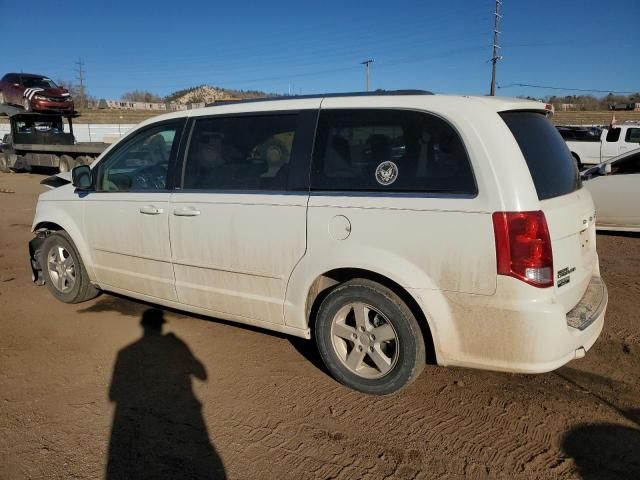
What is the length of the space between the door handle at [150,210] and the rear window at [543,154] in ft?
8.38

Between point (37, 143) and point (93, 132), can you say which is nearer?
point (37, 143)

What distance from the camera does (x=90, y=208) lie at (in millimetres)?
4508

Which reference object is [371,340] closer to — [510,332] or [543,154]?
[510,332]

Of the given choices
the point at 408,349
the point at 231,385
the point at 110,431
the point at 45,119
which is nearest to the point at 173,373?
the point at 231,385

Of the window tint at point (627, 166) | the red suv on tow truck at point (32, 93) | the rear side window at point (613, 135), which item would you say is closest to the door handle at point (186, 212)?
the window tint at point (627, 166)

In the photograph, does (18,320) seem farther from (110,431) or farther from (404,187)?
(404,187)

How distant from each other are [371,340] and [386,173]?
105cm

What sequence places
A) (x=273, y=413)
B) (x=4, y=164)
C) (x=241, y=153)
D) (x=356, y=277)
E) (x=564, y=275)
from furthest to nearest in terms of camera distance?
(x=4, y=164), (x=241, y=153), (x=356, y=277), (x=273, y=413), (x=564, y=275)

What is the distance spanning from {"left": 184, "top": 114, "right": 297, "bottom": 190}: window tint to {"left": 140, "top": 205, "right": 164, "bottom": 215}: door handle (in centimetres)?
30

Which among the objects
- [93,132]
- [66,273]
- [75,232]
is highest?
[93,132]

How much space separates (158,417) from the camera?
308 centimetres

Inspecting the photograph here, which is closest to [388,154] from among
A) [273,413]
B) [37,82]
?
[273,413]

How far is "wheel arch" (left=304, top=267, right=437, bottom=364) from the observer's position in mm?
3064

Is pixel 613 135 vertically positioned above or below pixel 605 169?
above
